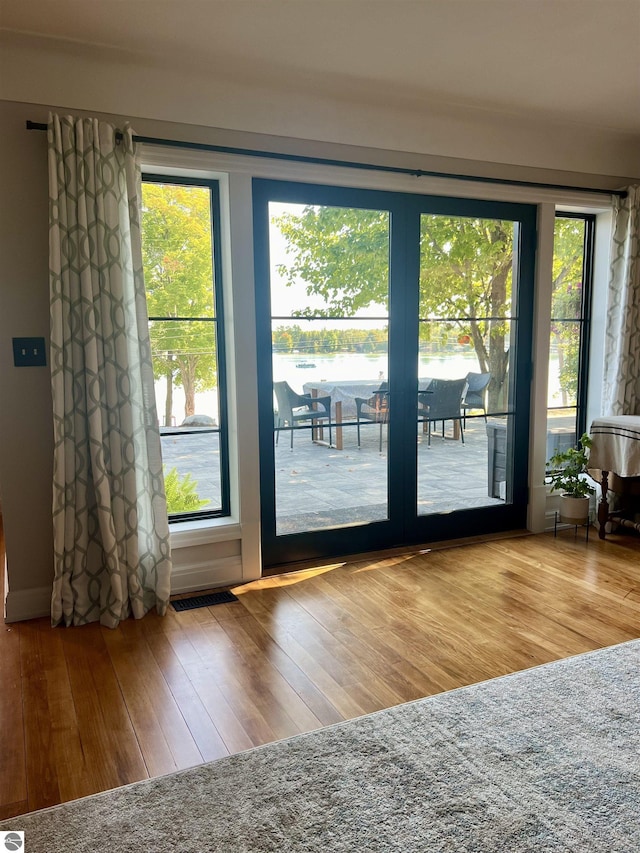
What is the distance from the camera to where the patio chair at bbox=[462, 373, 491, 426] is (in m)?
4.25

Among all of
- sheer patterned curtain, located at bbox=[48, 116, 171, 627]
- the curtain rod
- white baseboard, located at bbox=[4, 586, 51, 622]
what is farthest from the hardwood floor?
the curtain rod

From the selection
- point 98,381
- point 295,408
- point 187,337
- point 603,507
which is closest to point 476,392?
point 603,507

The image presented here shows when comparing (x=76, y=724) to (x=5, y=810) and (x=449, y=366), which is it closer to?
(x=5, y=810)

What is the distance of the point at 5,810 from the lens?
1.89m

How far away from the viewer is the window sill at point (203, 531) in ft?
11.4

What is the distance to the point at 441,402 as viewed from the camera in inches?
164

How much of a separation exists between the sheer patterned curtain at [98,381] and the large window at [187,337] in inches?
11.9

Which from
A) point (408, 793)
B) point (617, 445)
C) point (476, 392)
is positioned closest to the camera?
point (408, 793)

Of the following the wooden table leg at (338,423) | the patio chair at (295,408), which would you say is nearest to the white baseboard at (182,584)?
the patio chair at (295,408)

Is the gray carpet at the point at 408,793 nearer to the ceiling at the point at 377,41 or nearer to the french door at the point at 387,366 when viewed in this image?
the french door at the point at 387,366

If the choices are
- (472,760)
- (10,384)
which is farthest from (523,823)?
(10,384)

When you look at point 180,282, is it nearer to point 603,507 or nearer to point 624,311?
point 624,311

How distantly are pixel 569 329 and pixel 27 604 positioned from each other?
12.6 feet

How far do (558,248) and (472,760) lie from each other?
353cm
